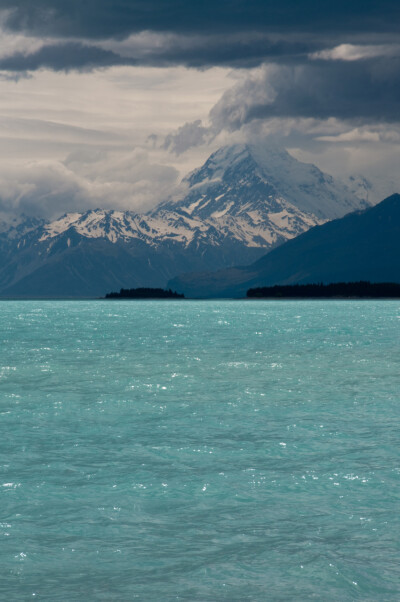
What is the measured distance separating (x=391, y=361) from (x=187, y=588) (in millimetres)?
70380

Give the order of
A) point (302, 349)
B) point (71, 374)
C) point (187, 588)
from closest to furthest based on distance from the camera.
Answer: point (187, 588) → point (71, 374) → point (302, 349)

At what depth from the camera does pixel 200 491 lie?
30109 mm

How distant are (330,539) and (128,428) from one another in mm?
21553

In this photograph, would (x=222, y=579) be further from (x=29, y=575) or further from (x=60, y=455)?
(x=60, y=455)

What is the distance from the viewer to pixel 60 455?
3656 cm

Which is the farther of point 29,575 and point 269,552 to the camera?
point 269,552

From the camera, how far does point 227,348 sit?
110 meters

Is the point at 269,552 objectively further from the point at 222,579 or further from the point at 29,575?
the point at 29,575

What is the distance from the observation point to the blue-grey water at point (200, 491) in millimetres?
21359

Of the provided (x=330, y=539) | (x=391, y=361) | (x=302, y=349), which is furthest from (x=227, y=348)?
(x=330, y=539)

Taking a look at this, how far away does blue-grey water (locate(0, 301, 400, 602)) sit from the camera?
2136 cm

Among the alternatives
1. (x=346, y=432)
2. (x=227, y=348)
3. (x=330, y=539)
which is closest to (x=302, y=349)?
(x=227, y=348)

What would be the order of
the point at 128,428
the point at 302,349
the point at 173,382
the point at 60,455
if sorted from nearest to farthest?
1. the point at 60,455
2. the point at 128,428
3. the point at 173,382
4. the point at 302,349

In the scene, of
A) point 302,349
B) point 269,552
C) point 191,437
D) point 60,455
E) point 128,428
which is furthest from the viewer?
point 302,349
